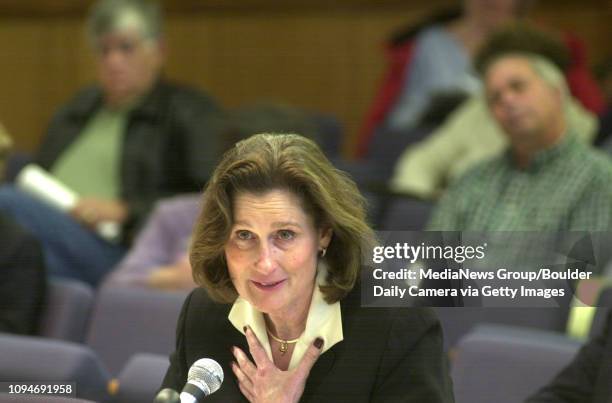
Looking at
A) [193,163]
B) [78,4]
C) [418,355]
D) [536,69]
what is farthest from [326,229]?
[78,4]

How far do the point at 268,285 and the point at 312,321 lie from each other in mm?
78

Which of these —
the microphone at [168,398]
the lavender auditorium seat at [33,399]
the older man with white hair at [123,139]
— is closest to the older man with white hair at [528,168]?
the older man with white hair at [123,139]

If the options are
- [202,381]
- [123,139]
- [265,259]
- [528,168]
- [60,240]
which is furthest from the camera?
[123,139]

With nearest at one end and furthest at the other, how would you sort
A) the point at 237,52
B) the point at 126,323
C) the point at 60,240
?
the point at 126,323
the point at 60,240
the point at 237,52

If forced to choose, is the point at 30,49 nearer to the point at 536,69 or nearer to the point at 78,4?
the point at 78,4

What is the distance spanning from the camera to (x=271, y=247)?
1.44 m

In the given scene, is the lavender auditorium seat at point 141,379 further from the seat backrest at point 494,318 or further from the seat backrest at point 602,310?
the seat backrest at point 602,310

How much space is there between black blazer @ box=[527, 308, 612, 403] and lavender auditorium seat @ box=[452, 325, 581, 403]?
47mm

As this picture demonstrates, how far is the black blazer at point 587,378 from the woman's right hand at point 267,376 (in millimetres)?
364

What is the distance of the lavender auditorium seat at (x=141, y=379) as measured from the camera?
1718 mm

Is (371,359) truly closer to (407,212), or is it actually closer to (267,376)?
(267,376)

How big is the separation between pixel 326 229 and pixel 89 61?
3.53 m

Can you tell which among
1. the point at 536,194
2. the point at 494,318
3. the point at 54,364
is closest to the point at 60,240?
the point at 54,364

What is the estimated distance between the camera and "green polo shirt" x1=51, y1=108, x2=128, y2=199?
3.18m
